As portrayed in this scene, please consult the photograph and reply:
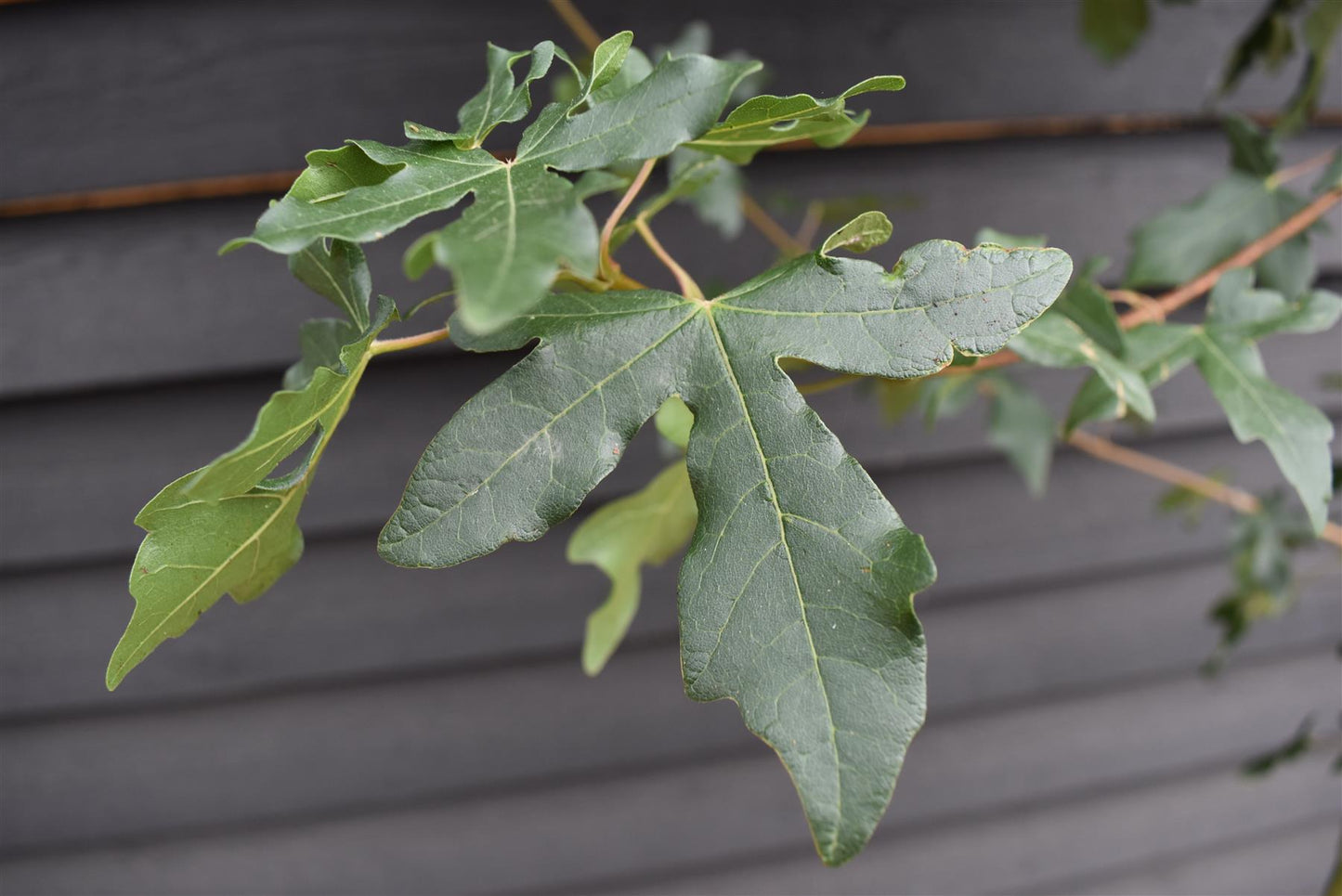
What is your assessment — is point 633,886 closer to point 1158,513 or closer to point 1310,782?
point 1158,513

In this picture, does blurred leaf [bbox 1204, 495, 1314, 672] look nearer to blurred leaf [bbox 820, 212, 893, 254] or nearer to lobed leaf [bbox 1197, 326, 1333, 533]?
lobed leaf [bbox 1197, 326, 1333, 533]

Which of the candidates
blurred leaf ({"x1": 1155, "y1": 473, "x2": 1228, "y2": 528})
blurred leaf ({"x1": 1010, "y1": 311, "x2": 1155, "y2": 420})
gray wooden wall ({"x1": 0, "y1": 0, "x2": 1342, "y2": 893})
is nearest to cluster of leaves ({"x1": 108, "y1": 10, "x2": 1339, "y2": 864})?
blurred leaf ({"x1": 1010, "y1": 311, "x2": 1155, "y2": 420})

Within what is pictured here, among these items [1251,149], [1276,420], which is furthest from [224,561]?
[1251,149]

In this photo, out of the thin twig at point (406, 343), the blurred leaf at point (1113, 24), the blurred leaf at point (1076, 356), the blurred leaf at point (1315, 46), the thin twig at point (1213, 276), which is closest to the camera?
the thin twig at point (406, 343)

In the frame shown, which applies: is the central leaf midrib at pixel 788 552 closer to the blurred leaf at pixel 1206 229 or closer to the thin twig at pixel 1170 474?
the blurred leaf at pixel 1206 229

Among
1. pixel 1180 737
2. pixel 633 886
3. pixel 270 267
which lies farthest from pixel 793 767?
pixel 1180 737

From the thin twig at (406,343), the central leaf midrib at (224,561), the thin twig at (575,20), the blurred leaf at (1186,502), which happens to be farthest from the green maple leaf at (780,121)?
the blurred leaf at (1186,502)

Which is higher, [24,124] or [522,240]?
[522,240]
